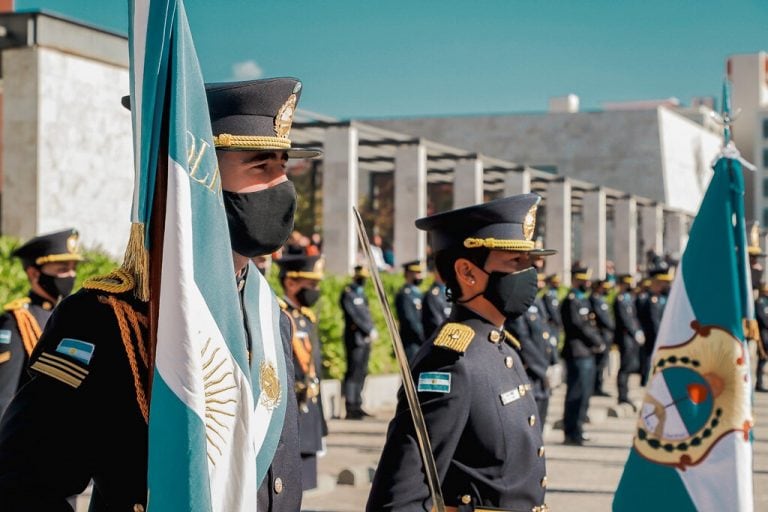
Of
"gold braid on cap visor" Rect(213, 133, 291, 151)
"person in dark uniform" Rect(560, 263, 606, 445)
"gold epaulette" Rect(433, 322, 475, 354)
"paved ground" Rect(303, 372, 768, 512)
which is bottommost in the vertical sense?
"paved ground" Rect(303, 372, 768, 512)

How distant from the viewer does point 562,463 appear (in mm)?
11578

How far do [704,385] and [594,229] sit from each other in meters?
29.7

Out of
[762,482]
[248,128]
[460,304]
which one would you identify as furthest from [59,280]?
[762,482]

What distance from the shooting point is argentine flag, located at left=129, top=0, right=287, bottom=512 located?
220cm

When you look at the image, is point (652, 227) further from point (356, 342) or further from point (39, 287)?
point (39, 287)

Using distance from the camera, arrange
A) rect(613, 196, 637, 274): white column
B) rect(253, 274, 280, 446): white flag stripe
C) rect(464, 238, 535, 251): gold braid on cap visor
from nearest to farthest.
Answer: rect(253, 274, 280, 446): white flag stripe → rect(464, 238, 535, 251): gold braid on cap visor → rect(613, 196, 637, 274): white column

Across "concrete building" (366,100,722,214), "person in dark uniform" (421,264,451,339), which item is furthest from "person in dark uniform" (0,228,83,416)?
"concrete building" (366,100,722,214)

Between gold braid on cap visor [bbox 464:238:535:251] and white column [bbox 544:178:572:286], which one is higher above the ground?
white column [bbox 544:178:572:286]

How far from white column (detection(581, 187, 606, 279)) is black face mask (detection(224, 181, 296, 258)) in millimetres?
31920

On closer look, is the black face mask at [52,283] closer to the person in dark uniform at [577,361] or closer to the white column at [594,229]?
the person in dark uniform at [577,361]

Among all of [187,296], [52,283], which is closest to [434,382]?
[187,296]

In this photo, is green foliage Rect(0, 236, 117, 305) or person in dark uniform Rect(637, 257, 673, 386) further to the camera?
person in dark uniform Rect(637, 257, 673, 386)

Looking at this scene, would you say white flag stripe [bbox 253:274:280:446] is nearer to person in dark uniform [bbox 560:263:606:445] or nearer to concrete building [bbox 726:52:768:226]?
person in dark uniform [bbox 560:263:606:445]

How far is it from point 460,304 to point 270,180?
5.50 feet
